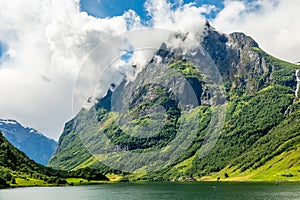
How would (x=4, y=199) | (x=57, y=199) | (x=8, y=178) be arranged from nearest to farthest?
1. (x=4, y=199)
2. (x=57, y=199)
3. (x=8, y=178)

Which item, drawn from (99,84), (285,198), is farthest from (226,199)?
Result: (99,84)

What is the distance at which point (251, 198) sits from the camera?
12325cm

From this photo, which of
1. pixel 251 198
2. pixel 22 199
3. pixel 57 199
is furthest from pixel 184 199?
pixel 22 199

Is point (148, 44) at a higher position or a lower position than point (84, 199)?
higher

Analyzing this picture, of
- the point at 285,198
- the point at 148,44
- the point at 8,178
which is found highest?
the point at 148,44

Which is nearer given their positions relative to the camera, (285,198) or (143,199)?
(285,198)

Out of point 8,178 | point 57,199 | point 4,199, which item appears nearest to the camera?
point 4,199

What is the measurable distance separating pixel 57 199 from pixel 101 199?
15863 mm

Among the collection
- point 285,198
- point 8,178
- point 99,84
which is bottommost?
point 285,198

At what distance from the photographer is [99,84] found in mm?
120938

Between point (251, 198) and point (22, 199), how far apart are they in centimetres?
7784

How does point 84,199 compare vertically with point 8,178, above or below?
below

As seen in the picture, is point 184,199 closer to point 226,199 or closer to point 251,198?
point 226,199

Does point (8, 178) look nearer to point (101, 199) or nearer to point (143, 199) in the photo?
point (101, 199)
